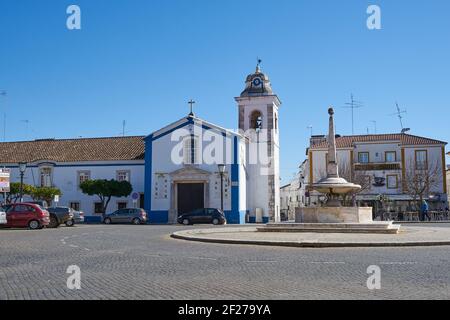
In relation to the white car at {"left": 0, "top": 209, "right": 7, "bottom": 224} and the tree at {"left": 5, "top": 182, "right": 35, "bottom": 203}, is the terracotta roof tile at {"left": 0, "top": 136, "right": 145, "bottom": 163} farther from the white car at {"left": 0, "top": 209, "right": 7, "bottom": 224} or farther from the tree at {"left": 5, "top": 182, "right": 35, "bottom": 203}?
the white car at {"left": 0, "top": 209, "right": 7, "bottom": 224}

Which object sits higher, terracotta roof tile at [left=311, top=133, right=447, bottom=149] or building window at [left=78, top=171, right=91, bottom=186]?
terracotta roof tile at [left=311, top=133, right=447, bottom=149]

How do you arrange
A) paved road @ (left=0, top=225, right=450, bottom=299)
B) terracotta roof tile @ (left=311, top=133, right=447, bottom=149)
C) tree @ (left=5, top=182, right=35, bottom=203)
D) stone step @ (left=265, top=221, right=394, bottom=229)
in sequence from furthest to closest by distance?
terracotta roof tile @ (left=311, top=133, right=447, bottom=149) < tree @ (left=5, top=182, right=35, bottom=203) < stone step @ (left=265, top=221, right=394, bottom=229) < paved road @ (left=0, top=225, right=450, bottom=299)

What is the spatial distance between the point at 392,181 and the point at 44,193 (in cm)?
3356

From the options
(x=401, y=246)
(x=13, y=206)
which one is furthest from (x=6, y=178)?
(x=401, y=246)

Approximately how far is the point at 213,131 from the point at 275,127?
6.06 metres

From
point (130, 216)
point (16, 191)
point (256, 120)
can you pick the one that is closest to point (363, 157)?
point (256, 120)

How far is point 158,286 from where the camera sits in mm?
8406

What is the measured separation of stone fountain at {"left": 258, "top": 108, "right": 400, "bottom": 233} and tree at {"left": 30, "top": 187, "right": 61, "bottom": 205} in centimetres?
2559

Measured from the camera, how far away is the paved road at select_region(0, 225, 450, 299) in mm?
7793

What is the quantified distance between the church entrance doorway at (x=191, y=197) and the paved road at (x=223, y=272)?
1060 inches

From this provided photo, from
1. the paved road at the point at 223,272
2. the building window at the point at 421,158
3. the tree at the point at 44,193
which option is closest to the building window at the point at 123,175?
the tree at the point at 44,193

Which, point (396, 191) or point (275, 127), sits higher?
point (275, 127)

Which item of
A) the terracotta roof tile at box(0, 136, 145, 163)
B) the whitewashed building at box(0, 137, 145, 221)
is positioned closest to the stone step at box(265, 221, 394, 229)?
the whitewashed building at box(0, 137, 145, 221)
